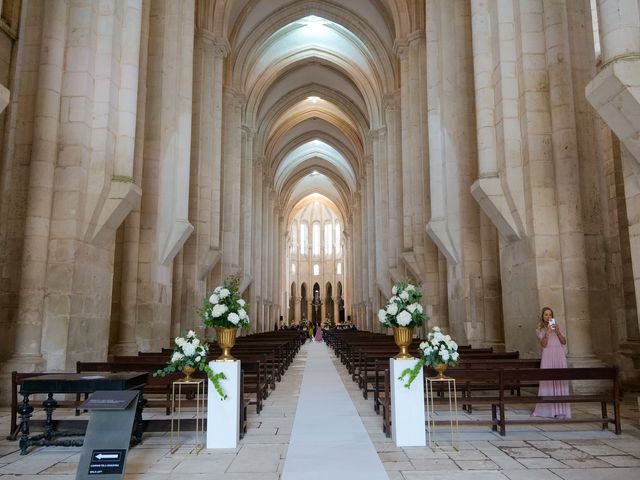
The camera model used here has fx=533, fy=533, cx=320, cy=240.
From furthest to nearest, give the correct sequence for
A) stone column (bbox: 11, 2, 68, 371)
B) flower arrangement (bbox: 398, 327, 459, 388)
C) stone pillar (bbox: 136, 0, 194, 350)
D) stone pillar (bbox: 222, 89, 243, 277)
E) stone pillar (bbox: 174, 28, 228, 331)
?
1. stone pillar (bbox: 222, 89, 243, 277)
2. stone pillar (bbox: 174, 28, 228, 331)
3. stone pillar (bbox: 136, 0, 194, 350)
4. stone column (bbox: 11, 2, 68, 371)
5. flower arrangement (bbox: 398, 327, 459, 388)

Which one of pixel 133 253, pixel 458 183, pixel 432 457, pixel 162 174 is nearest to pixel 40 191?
pixel 133 253

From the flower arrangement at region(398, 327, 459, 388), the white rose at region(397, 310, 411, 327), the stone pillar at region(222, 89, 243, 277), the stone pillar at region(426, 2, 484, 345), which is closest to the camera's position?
the flower arrangement at region(398, 327, 459, 388)

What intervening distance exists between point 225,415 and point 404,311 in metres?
2.62

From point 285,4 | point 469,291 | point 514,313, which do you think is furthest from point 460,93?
point 285,4

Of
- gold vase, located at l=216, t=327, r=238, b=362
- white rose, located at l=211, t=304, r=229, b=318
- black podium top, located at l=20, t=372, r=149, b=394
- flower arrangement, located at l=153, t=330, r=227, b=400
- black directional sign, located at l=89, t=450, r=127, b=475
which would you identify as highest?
white rose, located at l=211, t=304, r=229, b=318

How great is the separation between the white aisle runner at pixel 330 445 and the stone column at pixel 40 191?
4.58m

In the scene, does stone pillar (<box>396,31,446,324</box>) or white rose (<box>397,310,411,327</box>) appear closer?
white rose (<box>397,310,411,327</box>)

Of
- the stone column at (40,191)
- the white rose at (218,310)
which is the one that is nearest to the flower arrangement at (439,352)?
the white rose at (218,310)

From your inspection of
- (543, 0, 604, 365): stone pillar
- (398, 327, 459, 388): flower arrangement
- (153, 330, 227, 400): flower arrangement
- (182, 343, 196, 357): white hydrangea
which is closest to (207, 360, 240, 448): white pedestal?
(153, 330, 227, 400): flower arrangement

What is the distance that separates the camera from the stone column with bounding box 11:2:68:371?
8.72 metres

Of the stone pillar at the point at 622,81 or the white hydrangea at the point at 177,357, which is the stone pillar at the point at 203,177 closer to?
the white hydrangea at the point at 177,357

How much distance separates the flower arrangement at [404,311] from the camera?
22.9 feet

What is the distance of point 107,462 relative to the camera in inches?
171

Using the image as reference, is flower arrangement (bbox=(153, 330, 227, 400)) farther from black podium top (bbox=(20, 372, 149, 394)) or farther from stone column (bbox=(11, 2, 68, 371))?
stone column (bbox=(11, 2, 68, 371))
